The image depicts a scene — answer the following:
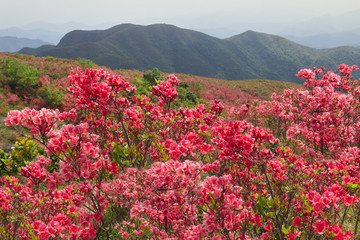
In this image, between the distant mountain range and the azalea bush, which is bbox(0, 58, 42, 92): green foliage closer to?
the azalea bush

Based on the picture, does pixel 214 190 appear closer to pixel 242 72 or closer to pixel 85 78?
pixel 85 78

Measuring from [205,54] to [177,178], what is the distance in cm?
18638

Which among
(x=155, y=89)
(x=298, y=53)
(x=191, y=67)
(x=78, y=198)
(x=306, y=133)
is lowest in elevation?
(x=78, y=198)

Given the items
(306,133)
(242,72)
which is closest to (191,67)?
(242,72)

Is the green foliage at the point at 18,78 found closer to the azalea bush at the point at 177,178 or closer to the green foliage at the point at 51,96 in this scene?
the green foliage at the point at 51,96

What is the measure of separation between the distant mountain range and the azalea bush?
139m

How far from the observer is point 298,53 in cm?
17238

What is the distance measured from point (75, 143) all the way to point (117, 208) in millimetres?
2401

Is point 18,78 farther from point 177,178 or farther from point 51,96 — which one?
point 177,178

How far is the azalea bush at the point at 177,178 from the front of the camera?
8.77ft

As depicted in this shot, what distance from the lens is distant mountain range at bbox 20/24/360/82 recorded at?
502 feet

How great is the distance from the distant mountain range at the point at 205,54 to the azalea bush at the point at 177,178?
139m

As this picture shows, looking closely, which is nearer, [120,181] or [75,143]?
[75,143]

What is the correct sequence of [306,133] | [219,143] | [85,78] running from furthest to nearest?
[306,133]
[85,78]
[219,143]
